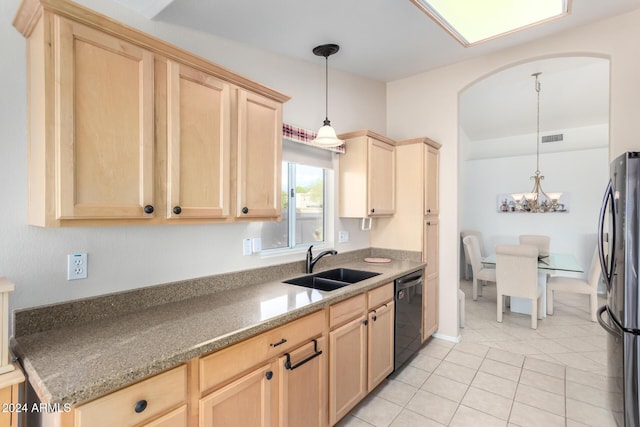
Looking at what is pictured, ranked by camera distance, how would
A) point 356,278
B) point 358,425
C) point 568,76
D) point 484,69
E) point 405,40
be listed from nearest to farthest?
1. point 358,425
2. point 405,40
3. point 356,278
4. point 484,69
5. point 568,76

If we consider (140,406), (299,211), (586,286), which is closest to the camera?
(140,406)

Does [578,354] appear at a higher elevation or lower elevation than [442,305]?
lower

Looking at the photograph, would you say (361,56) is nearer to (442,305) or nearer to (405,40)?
(405,40)

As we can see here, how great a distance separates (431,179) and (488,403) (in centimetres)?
198

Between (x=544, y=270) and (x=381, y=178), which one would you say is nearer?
(x=381, y=178)

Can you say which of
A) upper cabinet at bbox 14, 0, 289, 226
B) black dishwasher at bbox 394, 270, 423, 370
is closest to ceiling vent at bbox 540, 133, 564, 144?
black dishwasher at bbox 394, 270, 423, 370

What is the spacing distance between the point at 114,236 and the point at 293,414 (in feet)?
4.23

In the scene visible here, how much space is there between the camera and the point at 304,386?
5.56 ft

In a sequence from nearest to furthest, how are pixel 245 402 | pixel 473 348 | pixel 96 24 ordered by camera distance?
pixel 96 24 < pixel 245 402 < pixel 473 348

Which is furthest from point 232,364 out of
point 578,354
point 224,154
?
point 578,354

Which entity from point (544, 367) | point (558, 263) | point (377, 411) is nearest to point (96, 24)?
point (377, 411)

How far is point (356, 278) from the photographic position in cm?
276

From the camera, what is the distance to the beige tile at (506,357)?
116 inches

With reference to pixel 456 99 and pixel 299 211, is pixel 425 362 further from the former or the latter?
pixel 456 99
